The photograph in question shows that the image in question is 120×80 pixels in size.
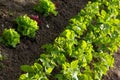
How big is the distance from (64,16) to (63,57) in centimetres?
232

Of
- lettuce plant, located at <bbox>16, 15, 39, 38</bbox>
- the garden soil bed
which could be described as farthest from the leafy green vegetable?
lettuce plant, located at <bbox>16, 15, 39, 38</bbox>

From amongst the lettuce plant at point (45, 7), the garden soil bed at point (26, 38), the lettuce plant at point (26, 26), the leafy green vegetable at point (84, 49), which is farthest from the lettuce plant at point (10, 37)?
the lettuce plant at point (45, 7)

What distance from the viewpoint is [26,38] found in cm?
625

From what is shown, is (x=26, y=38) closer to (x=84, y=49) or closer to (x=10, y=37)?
(x=10, y=37)

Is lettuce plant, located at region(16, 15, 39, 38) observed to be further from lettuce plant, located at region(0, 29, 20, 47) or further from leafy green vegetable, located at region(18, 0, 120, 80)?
leafy green vegetable, located at region(18, 0, 120, 80)

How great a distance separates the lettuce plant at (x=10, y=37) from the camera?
5773 millimetres

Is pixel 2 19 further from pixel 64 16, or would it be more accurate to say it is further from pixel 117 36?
pixel 117 36

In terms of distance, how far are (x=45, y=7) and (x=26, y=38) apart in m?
1.04

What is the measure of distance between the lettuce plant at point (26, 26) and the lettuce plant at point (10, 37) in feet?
1.00

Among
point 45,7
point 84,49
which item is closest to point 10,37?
point 84,49

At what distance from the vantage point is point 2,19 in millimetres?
6465

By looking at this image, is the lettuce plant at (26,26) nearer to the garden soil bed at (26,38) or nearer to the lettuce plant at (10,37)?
the garden soil bed at (26,38)

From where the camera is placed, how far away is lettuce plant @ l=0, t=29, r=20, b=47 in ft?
18.9

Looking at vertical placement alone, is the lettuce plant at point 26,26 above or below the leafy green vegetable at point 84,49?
above
